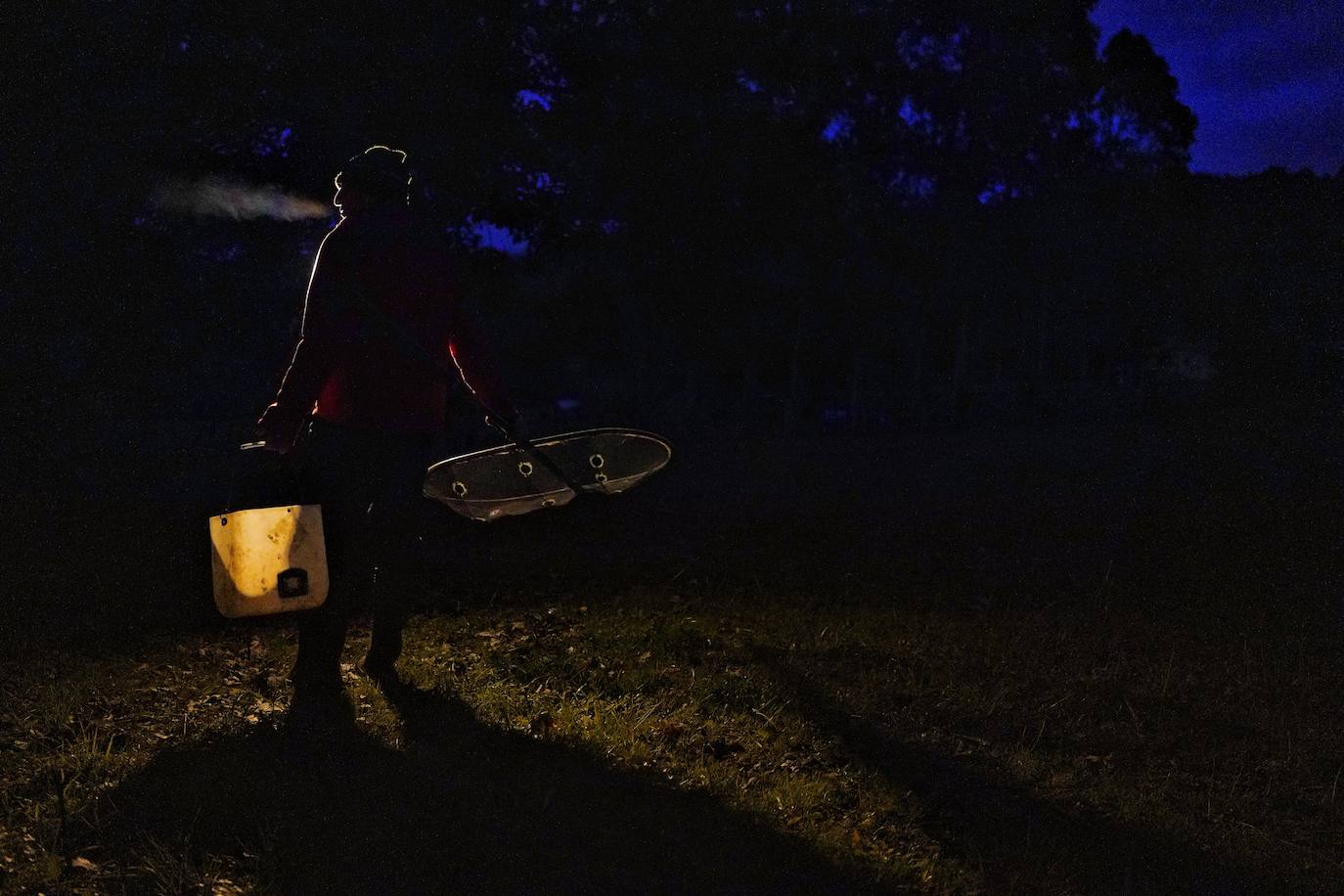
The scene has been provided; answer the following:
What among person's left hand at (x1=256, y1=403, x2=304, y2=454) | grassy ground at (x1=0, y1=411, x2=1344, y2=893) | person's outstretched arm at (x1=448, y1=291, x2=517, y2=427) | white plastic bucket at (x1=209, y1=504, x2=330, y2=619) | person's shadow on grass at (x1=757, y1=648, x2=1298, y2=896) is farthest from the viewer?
person's outstretched arm at (x1=448, y1=291, x2=517, y2=427)

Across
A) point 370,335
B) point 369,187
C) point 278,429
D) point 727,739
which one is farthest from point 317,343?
point 727,739

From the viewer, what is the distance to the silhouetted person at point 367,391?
3.21 metres

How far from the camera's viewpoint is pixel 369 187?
129 inches

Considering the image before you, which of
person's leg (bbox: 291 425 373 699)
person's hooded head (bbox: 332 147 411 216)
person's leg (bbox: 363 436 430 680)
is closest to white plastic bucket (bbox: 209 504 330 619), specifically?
person's leg (bbox: 291 425 373 699)

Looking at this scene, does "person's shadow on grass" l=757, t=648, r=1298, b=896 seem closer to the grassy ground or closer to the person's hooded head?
the grassy ground

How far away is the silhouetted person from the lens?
3.21 metres

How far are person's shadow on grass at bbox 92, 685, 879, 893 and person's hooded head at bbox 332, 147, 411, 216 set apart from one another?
1.88m

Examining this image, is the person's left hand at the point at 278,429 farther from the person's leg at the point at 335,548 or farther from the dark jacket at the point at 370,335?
the person's leg at the point at 335,548

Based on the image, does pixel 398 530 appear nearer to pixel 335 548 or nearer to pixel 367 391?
pixel 335 548

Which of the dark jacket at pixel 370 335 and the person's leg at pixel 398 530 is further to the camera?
the person's leg at pixel 398 530

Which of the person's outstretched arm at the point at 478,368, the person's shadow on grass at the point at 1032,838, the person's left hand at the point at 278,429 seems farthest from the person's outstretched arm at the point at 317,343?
the person's shadow on grass at the point at 1032,838

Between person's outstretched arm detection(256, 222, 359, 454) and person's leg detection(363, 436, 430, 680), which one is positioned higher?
person's outstretched arm detection(256, 222, 359, 454)

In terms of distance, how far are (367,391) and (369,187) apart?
2.36ft

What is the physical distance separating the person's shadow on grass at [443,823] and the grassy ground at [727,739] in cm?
1
